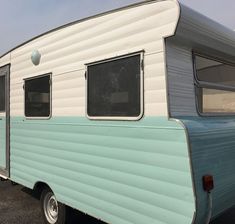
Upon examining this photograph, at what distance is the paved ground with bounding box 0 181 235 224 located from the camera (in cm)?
533

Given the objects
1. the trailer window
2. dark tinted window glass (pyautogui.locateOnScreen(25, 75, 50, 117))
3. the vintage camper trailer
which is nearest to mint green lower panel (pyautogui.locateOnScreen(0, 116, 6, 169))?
dark tinted window glass (pyautogui.locateOnScreen(25, 75, 50, 117))

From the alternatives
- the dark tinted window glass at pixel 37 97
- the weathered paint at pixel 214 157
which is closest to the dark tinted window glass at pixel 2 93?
the dark tinted window glass at pixel 37 97

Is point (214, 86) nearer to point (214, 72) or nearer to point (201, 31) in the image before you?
point (214, 72)

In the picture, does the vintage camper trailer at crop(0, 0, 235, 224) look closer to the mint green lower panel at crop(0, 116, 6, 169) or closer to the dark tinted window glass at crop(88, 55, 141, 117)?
the dark tinted window glass at crop(88, 55, 141, 117)

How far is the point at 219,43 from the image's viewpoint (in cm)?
395

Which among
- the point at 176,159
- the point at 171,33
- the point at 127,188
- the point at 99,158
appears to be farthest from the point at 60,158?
the point at 171,33

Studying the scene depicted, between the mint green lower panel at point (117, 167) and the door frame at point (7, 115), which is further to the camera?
the door frame at point (7, 115)

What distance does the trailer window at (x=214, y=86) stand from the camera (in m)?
3.79

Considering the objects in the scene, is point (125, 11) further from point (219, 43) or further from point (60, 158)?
point (60, 158)

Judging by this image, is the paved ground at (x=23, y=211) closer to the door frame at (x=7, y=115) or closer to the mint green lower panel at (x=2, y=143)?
the door frame at (x=7, y=115)

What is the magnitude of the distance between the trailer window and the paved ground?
2046 millimetres

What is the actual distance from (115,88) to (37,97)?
1.93 meters

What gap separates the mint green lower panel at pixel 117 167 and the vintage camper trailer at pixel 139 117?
1 centimetres

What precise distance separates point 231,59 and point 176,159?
5.99 ft
